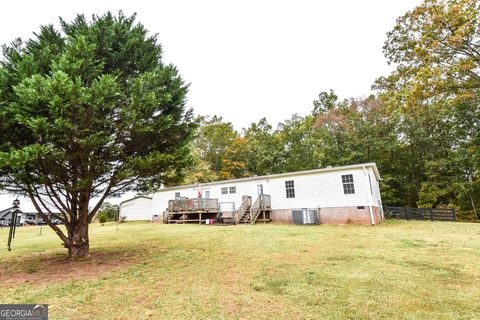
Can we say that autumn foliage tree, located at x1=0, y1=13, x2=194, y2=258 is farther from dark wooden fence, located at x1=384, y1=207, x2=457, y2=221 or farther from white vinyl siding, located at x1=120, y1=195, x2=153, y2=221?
dark wooden fence, located at x1=384, y1=207, x2=457, y2=221

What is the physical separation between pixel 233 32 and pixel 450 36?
36.8ft

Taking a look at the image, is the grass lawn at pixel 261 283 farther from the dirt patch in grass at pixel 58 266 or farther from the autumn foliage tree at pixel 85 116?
the autumn foliage tree at pixel 85 116

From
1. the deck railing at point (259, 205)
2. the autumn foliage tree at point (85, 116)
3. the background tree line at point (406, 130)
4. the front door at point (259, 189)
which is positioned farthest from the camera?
the front door at point (259, 189)

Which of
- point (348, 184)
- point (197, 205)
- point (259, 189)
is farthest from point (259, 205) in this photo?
point (348, 184)

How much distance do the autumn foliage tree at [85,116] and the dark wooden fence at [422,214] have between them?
1885 centimetres

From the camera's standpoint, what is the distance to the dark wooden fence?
57.6ft

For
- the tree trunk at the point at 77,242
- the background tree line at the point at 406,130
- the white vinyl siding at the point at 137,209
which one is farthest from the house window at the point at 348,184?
the white vinyl siding at the point at 137,209

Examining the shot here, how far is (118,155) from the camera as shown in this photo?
6734 mm

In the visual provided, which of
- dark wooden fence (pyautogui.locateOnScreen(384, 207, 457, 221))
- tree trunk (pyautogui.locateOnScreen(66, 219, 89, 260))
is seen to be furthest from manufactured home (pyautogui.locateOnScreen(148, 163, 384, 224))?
tree trunk (pyautogui.locateOnScreen(66, 219, 89, 260))

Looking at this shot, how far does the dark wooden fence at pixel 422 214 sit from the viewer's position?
17.6 m

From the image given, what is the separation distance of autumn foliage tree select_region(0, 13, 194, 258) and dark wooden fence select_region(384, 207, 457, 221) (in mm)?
18851

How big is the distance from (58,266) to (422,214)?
864 inches

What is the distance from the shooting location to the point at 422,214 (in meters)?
18.2

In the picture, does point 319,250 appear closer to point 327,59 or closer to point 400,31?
point 400,31
